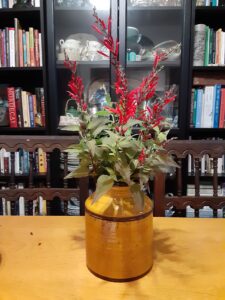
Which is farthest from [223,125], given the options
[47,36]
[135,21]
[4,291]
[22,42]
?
[4,291]

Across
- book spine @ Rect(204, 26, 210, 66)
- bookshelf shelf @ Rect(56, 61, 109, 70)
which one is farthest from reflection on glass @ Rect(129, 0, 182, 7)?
bookshelf shelf @ Rect(56, 61, 109, 70)

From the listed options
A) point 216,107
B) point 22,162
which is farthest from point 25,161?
point 216,107

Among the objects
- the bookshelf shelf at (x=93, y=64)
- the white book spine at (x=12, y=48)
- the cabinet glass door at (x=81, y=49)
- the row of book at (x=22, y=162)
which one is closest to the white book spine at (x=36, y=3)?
the cabinet glass door at (x=81, y=49)

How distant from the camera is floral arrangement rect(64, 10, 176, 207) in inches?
20.9

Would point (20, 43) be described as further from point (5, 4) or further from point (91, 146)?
point (91, 146)

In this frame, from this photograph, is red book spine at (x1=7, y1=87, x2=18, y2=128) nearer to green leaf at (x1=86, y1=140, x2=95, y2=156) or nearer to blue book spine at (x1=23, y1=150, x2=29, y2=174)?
blue book spine at (x1=23, y1=150, x2=29, y2=174)

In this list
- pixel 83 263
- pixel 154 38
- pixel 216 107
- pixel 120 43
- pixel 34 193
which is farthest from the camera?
pixel 154 38

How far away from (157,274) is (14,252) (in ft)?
1.14

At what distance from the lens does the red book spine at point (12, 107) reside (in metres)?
2.00

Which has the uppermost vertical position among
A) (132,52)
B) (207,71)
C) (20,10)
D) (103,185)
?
(20,10)

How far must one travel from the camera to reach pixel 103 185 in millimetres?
559

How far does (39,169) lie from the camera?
2.08 meters

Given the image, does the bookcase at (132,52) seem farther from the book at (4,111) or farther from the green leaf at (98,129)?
the green leaf at (98,129)

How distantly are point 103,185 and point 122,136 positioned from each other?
99mm
